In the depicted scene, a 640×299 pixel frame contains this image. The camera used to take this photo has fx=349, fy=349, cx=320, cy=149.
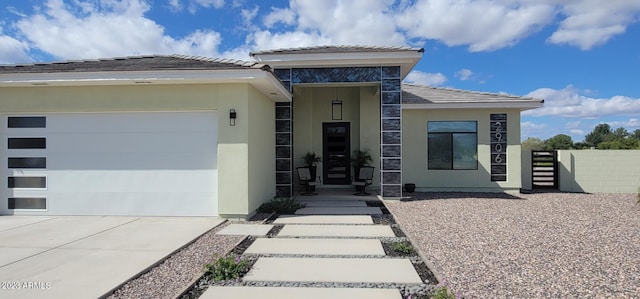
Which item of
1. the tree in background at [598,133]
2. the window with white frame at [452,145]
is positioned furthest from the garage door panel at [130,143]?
the tree in background at [598,133]

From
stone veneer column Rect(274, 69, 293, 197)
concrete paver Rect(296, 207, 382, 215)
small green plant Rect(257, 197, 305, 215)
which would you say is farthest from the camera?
stone veneer column Rect(274, 69, 293, 197)

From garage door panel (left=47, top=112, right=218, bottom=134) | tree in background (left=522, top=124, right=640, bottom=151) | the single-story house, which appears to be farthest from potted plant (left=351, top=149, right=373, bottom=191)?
tree in background (left=522, top=124, right=640, bottom=151)

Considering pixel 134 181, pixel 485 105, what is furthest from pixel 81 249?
pixel 485 105

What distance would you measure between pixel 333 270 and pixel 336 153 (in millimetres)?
8863

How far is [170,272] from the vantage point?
4.27 meters

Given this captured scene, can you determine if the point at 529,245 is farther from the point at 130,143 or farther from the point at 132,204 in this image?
the point at 130,143

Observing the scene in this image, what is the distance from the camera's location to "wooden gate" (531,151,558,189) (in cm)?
1316

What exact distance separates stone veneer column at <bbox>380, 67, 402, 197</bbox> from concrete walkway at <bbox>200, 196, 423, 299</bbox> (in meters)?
3.07

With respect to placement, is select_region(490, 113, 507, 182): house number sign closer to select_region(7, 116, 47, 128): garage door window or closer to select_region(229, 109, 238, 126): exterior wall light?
select_region(229, 109, 238, 126): exterior wall light

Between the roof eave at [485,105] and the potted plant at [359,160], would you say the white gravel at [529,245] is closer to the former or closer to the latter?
the potted plant at [359,160]

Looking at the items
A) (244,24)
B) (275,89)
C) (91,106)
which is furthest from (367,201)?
(244,24)

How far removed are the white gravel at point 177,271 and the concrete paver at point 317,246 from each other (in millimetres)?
483

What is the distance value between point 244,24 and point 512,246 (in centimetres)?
1130

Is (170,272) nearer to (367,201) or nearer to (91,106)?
(91,106)
